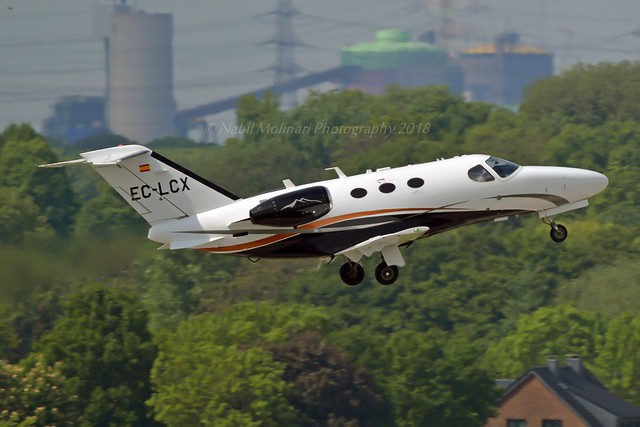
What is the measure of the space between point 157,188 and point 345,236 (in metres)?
6.31

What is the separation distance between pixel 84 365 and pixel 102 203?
52.5 metres

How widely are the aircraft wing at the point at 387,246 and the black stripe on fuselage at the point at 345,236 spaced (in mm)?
241

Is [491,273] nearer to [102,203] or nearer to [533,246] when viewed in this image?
[533,246]

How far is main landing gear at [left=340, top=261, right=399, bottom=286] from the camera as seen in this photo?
5138 centimetres

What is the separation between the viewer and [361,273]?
51625 mm

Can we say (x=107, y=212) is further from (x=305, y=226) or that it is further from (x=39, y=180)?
(x=305, y=226)

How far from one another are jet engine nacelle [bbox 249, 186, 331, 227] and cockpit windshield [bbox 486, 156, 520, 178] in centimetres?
548

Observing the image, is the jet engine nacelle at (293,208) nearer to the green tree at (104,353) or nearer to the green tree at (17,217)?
the green tree at (104,353)

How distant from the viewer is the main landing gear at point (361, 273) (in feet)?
169

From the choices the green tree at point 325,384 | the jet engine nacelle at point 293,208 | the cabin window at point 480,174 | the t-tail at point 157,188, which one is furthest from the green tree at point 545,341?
the jet engine nacelle at point 293,208

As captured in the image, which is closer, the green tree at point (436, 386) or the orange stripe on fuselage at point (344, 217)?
the orange stripe on fuselage at point (344, 217)

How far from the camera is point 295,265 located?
14212 cm

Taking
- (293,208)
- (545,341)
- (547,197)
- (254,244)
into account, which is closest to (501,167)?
(547,197)

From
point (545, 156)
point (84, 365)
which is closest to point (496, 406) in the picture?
point (84, 365)
